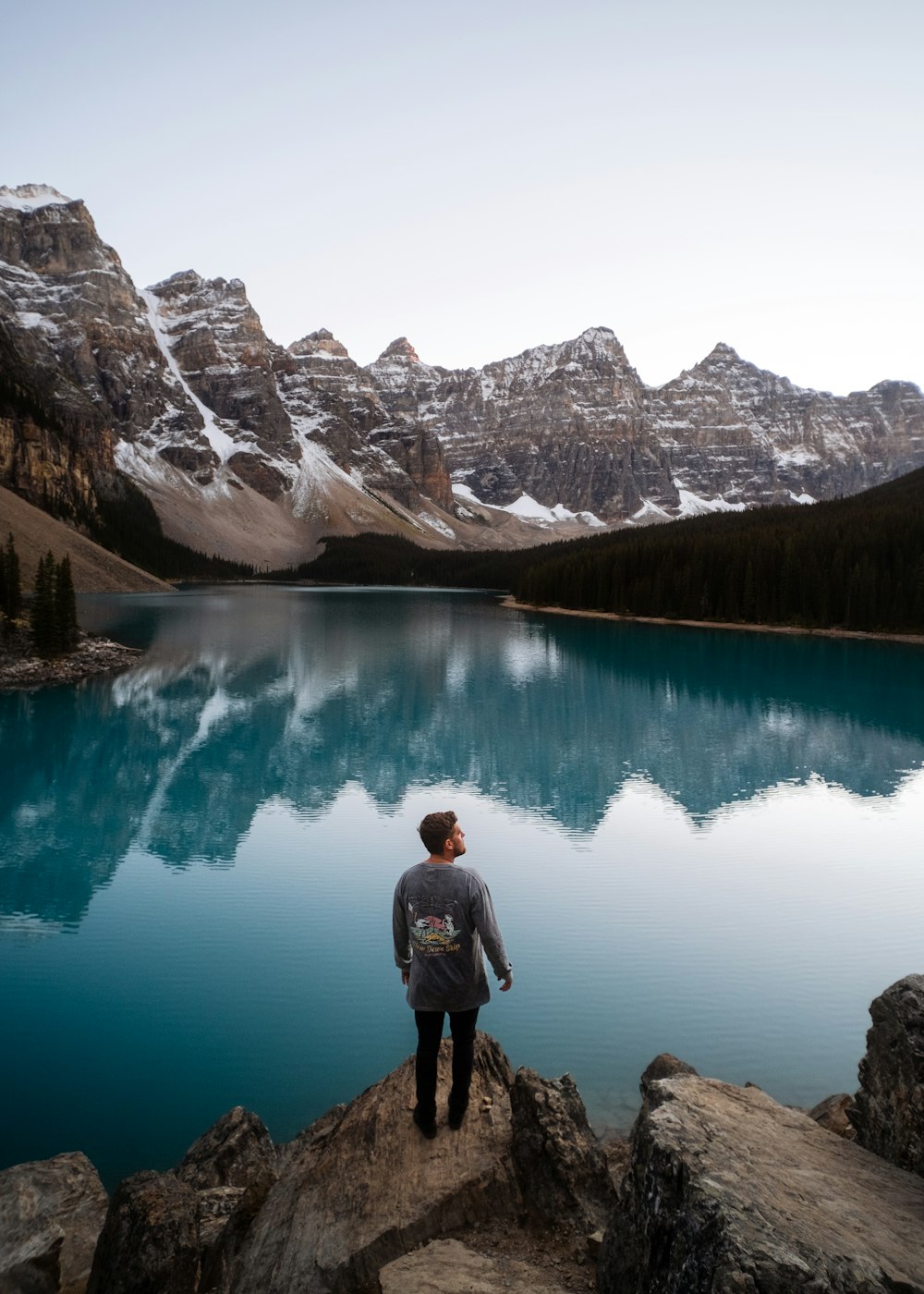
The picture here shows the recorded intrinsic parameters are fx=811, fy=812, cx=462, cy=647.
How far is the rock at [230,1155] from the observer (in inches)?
256

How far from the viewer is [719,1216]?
338 centimetres

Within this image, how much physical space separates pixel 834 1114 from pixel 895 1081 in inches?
108

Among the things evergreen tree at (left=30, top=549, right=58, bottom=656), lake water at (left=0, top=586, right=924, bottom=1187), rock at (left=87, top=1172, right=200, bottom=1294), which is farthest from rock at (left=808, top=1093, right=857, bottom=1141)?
evergreen tree at (left=30, top=549, right=58, bottom=656)

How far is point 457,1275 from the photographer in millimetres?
4332

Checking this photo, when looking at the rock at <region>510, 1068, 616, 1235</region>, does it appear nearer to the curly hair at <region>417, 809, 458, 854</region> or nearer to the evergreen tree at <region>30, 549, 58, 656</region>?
the curly hair at <region>417, 809, 458, 854</region>

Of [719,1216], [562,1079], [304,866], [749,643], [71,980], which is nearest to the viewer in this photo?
[719,1216]

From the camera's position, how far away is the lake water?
30.5 feet

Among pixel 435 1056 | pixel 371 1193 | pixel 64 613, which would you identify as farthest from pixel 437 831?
pixel 64 613

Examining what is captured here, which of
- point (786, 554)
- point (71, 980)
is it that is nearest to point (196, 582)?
point (786, 554)

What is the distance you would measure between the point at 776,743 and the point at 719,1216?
3028cm

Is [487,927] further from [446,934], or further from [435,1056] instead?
[435,1056]

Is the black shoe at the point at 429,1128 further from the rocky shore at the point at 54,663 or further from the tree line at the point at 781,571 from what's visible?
the tree line at the point at 781,571

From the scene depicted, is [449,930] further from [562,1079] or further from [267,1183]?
[267,1183]

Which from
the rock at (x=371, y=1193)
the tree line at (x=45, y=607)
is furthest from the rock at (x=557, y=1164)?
the tree line at (x=45, y=607)
